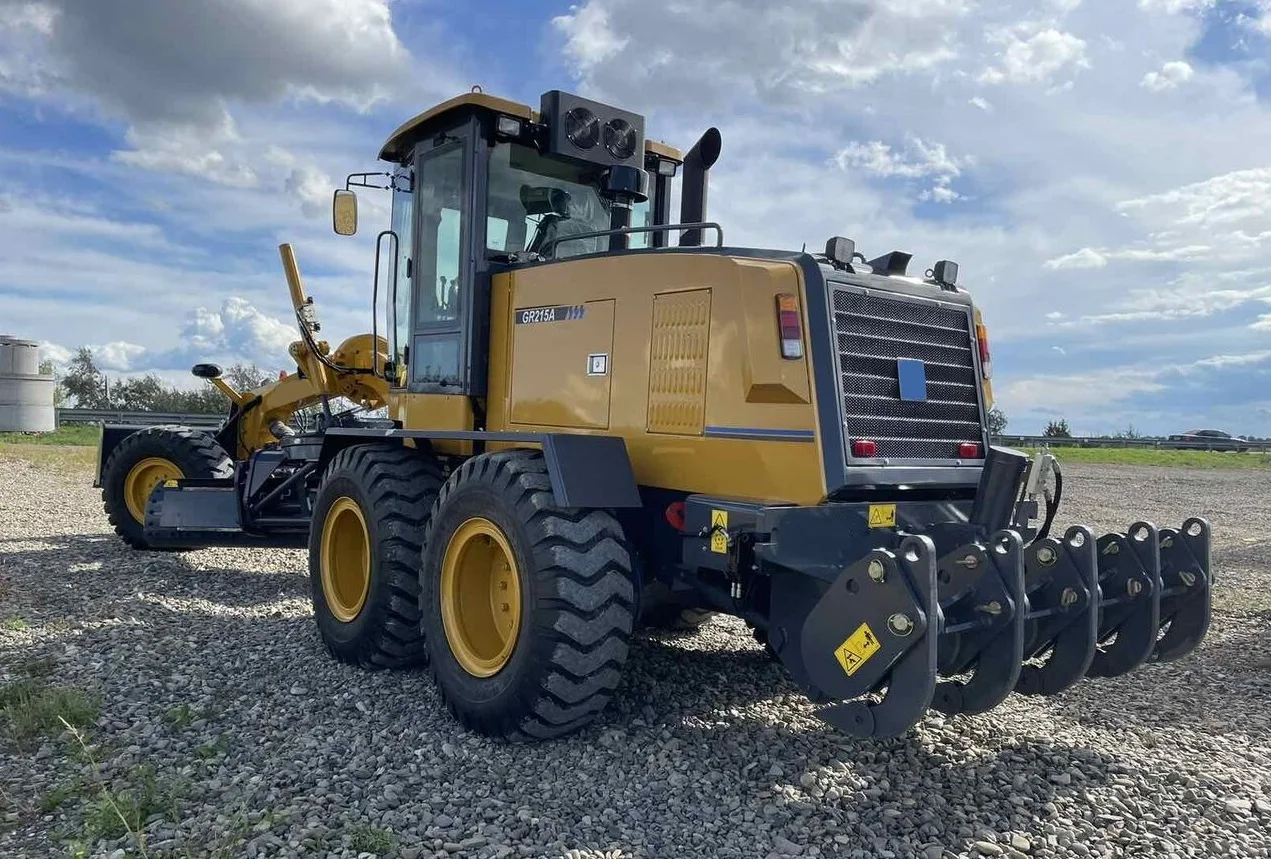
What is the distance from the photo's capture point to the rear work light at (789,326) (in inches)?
175

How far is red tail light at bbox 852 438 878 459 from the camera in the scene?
4.48 m

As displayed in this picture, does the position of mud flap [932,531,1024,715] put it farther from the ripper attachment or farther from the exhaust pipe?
the exhaust pipe

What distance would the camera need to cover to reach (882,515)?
450cm

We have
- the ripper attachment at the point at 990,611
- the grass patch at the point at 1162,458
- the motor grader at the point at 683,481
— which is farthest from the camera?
the grass patch at the point at 1162,458

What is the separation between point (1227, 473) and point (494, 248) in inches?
1170

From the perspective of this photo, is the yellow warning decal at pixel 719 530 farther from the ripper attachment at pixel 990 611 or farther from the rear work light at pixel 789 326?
the rear work light at pixel 789 326

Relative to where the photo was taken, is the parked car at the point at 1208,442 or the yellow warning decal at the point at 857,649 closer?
the yellow warning decal at the point at 857,649

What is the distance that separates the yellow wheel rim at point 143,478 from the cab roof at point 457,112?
17.1 ft

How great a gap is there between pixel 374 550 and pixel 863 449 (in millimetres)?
3023

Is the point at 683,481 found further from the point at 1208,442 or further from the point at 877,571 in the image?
the point at 1208,442

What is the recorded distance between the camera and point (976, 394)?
529 cm

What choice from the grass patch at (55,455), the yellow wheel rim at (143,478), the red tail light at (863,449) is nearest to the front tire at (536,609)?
the red tail light at (863,449)

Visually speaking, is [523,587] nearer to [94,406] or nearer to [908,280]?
[908,280]

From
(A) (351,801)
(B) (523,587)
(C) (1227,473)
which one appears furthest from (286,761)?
(C) (1227,473)
